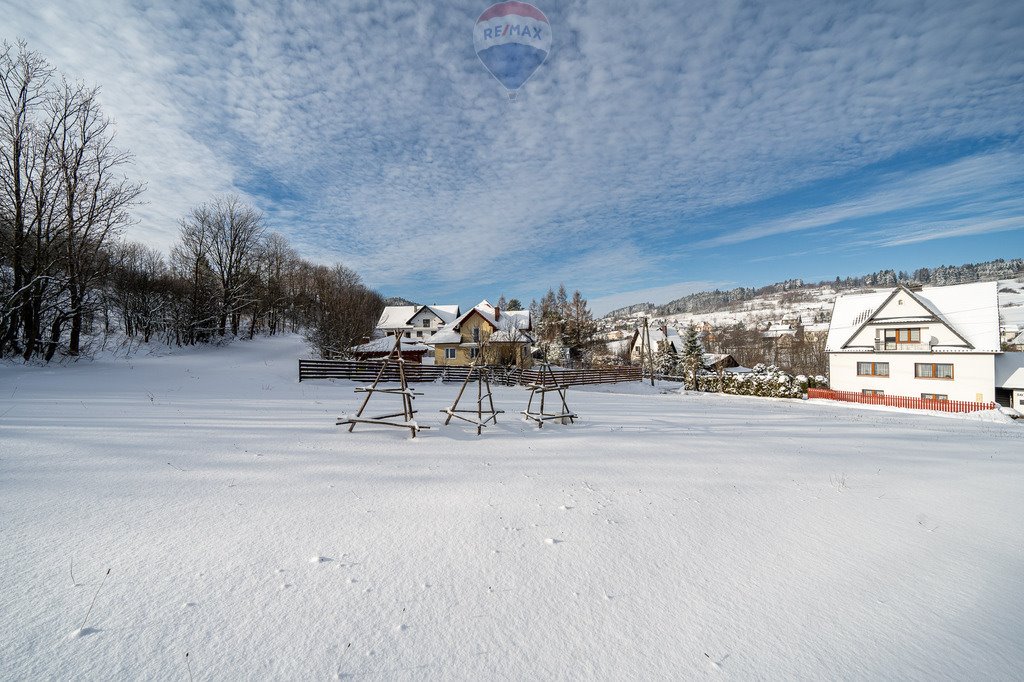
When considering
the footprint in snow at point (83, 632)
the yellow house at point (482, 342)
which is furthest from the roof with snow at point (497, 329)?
the footprint in snow at point (83, 632)

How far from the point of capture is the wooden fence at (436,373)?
20562 mm

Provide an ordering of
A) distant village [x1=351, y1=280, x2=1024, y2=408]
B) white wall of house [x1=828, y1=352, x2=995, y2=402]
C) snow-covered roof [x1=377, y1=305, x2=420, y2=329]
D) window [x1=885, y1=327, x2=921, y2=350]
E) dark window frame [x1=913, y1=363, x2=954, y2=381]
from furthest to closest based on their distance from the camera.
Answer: snow-covered roof [x1=377, y1=305, x2=420, y2=329], window [x1=885, y1=327, x2=921, y2=350], dark window frame [x1=913, y1=363, x2=954, y2=381], distant village [x1=351, y1=280, x2=1024, y2=408], white wall of house [x1=828, y1=352, x2=995, y2=402]

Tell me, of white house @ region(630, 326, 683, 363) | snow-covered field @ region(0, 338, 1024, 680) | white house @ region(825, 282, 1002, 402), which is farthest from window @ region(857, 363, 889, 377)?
snow-covered field @ region(0, 338, 1024, 680)

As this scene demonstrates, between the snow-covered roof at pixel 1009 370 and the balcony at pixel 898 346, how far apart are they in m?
3.16

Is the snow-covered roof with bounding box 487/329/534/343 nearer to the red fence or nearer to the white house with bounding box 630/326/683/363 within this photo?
the white house with bounding box 630/326/683/363

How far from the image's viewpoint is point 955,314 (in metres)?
25.5

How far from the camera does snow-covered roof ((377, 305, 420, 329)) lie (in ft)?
226

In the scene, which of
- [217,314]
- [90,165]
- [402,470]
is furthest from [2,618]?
[217,314]

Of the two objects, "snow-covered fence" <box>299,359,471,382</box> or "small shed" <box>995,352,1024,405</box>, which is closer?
"snow-covered fence" <box>299,359,471,382</box>

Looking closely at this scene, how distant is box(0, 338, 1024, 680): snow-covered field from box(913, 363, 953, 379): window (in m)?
25.7

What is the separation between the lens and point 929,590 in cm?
332

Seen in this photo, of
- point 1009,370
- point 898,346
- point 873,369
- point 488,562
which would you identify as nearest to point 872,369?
point 873,369

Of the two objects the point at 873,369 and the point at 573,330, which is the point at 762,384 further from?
the point at 573,330

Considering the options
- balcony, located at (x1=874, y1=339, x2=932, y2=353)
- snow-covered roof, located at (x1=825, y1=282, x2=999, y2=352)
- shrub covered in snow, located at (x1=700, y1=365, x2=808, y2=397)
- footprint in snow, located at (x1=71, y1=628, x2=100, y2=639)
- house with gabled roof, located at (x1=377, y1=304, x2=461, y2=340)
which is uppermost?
house with gabled roof, located at (x1=377, y1=304, x2=461, y2=340)
